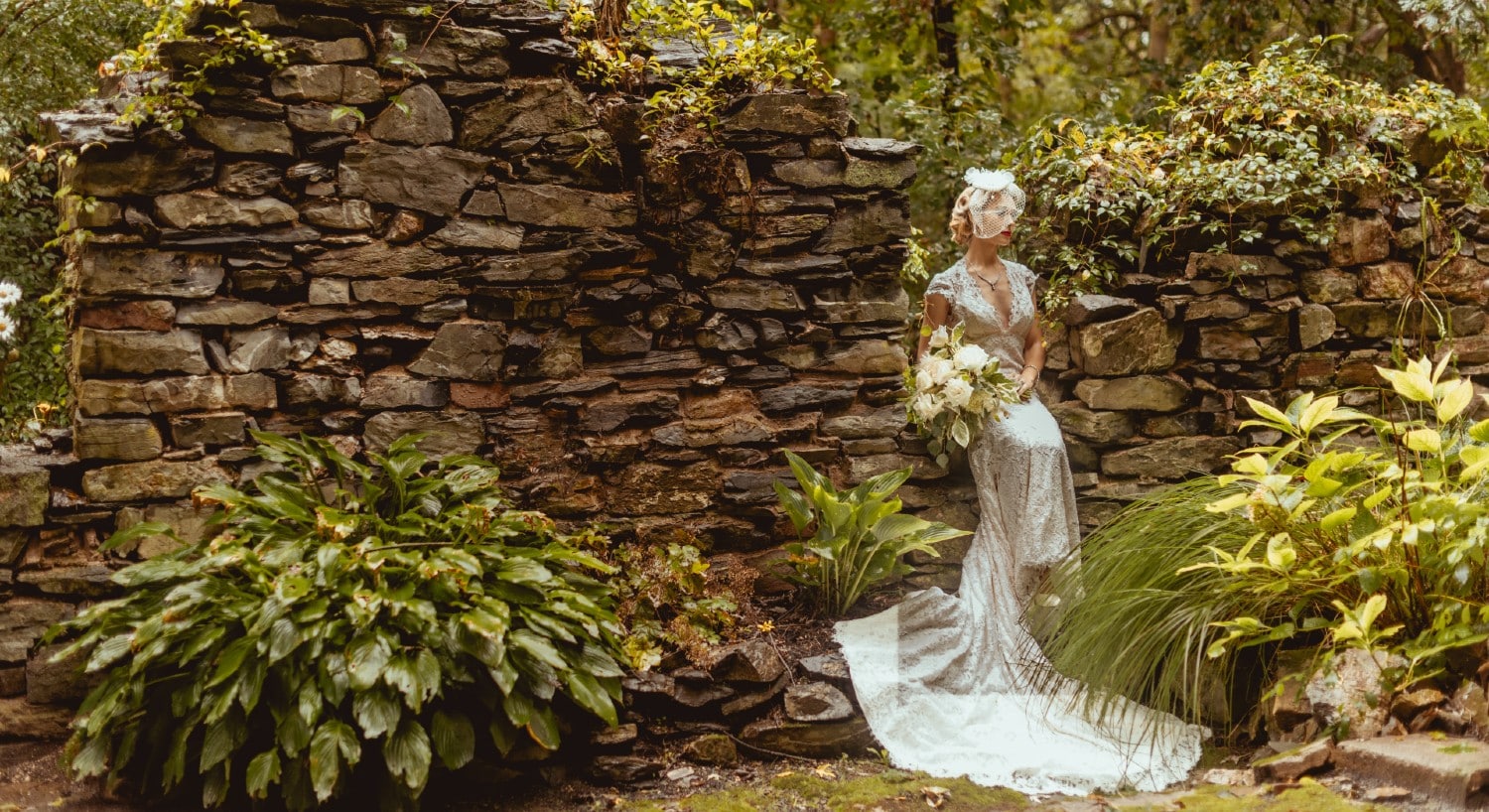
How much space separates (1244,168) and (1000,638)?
96.1 inches

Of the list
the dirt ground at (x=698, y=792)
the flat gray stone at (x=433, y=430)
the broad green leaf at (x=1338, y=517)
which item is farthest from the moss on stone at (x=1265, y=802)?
the flat gray stone at (x=433, y=430)

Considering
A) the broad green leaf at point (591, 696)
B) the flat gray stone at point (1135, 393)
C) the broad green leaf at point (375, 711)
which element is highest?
the flat gray stone at point (1135, 393)

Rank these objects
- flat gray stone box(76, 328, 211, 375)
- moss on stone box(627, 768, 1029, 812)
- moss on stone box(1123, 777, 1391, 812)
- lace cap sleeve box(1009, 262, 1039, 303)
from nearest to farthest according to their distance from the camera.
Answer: moss on stone box(1123, 777, 1391, 812) → moss on stone box(627, 768, 1029, 812) → flat gray stone box(76, 328, 211, 375) → lace cap sleeve box(1009, 262, 1039, 303)

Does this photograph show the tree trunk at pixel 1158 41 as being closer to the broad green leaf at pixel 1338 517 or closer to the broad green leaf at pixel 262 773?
the broad green leaf at pixel 1338 517

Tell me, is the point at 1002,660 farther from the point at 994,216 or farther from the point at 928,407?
the point at 994,216

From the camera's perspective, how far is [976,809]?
3.54 metres

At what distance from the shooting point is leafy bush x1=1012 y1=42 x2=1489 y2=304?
16.0 ft

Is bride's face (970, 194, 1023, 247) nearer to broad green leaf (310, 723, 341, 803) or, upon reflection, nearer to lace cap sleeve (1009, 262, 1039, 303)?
lace cap sleeve (1009, 262, 1039, 303)

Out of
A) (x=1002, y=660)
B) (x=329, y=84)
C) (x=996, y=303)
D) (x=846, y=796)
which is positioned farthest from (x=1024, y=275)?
(x=329, y=84)

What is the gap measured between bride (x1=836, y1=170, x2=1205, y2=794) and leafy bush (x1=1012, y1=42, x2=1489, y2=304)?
0.45 metres

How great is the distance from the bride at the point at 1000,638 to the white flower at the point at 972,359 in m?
0.18

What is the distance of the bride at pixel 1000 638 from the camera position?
3.78 m

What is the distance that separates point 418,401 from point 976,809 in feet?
8.39

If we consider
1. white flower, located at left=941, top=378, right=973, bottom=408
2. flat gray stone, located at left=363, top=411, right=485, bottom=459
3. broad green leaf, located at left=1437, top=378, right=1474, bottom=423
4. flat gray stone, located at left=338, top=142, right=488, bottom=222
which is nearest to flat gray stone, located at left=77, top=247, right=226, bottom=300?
flat gray stone, located at left=338, top=142, right=488, bottom=222
